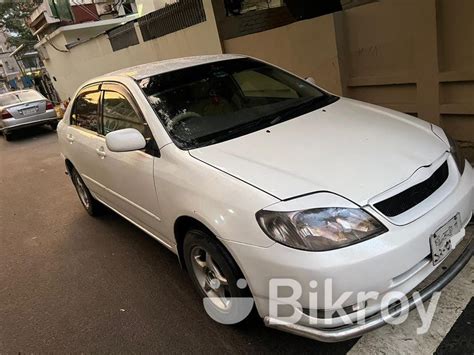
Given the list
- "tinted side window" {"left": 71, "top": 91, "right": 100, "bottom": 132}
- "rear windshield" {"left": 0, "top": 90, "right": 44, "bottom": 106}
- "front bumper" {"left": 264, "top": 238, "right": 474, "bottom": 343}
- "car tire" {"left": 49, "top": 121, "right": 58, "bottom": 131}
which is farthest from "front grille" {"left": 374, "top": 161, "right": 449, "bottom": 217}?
"car tire" {"left": 49, "top": 121, "right": 58, "bottom": 131}

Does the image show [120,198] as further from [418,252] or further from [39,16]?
[39,16]

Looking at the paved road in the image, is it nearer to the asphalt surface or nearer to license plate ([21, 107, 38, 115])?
the asphalt surface

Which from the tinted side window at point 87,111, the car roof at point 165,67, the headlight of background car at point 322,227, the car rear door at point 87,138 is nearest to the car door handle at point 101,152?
the car rear door at point 87,138

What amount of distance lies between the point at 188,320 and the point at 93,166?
1.89 meters

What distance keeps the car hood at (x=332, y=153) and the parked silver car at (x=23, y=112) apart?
11.8 meters

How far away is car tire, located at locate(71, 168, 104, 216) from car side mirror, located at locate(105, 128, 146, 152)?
7.00 ft

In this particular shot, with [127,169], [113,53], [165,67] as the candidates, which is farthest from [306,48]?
[113,53]

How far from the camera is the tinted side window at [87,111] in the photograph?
3.91m

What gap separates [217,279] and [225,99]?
1.42 meters

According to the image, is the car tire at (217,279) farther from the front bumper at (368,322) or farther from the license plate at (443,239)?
the license plate at (443,239)

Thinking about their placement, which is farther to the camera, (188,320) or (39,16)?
(39,16)

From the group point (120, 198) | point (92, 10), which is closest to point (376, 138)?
point (120, 198)

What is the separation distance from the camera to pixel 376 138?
2572 millimetres

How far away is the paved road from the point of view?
263 cm
